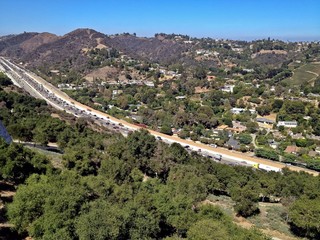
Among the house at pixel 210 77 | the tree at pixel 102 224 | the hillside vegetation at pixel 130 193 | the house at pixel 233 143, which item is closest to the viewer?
the tree at pixel 102 224

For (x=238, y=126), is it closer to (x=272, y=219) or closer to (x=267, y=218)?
(x=267, y=218)

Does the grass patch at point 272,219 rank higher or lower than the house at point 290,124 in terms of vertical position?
higher

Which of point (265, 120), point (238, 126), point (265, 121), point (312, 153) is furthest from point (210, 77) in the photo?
point (312, 153)

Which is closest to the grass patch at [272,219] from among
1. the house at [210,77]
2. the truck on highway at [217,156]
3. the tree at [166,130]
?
the truck on highway at [217,156]

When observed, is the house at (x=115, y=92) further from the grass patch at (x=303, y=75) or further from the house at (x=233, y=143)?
the grass patch at (x=303, y=75)

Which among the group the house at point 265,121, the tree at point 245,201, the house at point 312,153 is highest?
the tree at point 245,201

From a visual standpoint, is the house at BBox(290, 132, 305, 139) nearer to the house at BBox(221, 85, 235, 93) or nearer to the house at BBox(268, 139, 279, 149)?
the house at BBox(268, 139, 279, 149)

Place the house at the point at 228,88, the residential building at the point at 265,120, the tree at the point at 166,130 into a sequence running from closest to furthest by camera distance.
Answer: the tree at the point at 166,130, the residential building at the point at 265,120, the house at the point at 228,88

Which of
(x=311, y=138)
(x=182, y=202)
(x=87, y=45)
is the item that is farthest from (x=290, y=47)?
(x=182, y=202)

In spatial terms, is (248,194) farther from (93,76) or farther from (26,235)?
(93,76)

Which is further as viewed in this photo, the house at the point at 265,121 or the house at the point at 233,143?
the house at the point at 265,121

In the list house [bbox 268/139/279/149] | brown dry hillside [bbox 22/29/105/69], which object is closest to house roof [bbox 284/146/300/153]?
house [bbox 268/139/279/149]
